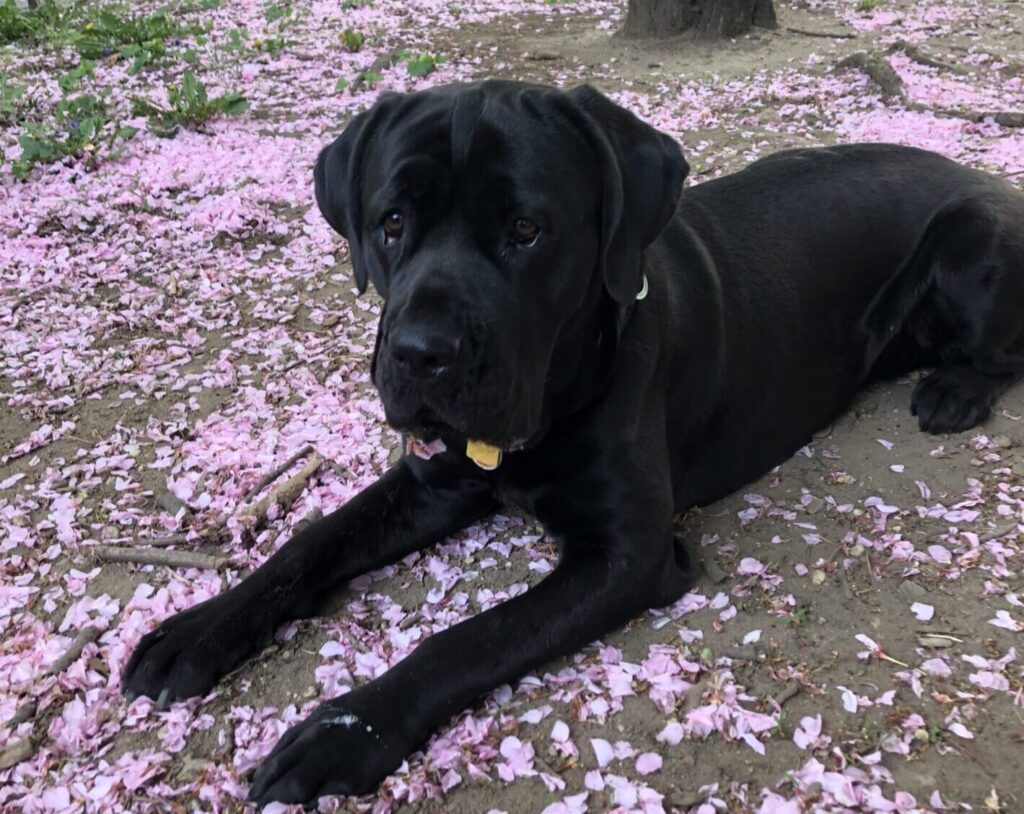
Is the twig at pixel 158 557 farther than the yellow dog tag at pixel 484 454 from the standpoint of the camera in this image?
Yes

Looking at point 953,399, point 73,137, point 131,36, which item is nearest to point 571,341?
point 953,399

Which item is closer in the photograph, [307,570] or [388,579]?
[307,570]

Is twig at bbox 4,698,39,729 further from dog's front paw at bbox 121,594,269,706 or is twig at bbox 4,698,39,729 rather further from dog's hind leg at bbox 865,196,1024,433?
dog's hind leg at bbox 865,196,1024,433

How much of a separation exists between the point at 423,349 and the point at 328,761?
2.96 feet

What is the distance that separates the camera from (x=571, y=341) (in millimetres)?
2287

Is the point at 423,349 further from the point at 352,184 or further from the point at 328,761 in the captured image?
the point at 328,761

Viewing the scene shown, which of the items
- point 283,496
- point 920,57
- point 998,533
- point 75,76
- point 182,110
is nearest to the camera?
point 998,533

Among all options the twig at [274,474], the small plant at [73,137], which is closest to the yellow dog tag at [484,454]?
the twig at [274,474]

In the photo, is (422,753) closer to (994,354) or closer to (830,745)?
(830,745)

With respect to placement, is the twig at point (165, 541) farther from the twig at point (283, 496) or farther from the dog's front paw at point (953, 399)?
the dog's front paw at point (953, 399)

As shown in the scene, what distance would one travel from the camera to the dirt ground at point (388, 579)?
6.48 ft

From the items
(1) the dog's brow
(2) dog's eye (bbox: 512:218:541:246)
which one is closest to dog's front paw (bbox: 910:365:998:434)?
(2) dog's eye (bbox: 512:218:541:246)

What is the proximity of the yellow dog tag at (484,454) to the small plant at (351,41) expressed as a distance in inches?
275

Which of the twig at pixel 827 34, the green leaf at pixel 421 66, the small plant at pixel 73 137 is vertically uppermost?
the twig at pixel 827 34
